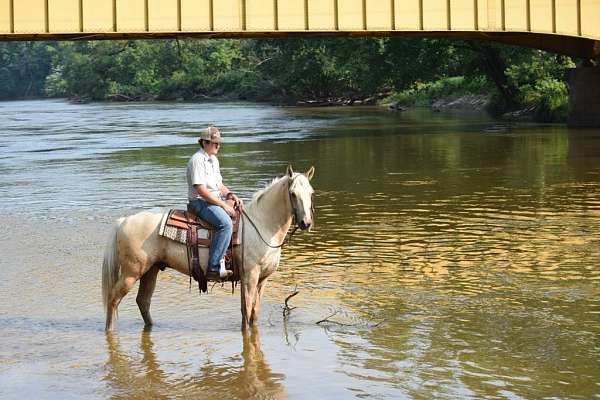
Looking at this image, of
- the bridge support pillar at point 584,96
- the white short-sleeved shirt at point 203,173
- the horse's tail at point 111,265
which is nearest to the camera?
the white short-sleeved shirt at point 203,173

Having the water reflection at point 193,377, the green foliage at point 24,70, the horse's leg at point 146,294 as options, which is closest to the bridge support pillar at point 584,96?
the horse's leg at point 146,294

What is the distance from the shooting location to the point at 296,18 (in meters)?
35.1

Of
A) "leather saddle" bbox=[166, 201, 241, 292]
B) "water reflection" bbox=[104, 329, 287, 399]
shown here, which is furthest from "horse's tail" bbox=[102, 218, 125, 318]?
"water reflection" bbox=[104, 329, 287, 399]

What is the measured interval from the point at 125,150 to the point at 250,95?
62.9m

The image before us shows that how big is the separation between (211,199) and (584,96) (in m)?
37.3

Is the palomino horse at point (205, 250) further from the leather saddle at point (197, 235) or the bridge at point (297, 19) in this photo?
the bridge at point (297, 19)

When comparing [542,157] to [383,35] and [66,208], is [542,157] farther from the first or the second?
[66,208]

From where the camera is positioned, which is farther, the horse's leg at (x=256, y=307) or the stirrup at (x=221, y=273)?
the horse's leg at (x=256, y=307)

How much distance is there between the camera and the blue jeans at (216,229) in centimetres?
1097

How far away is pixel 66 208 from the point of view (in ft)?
74.2

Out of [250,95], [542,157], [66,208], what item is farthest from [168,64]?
[66,208]

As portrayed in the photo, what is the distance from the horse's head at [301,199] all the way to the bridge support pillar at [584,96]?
3632 centimetres

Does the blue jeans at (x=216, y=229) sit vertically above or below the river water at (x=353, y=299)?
above

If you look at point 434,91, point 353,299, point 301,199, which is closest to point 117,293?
point 301,199
